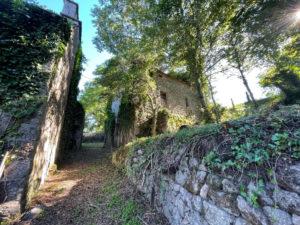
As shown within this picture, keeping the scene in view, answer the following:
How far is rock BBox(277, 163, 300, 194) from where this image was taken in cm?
88

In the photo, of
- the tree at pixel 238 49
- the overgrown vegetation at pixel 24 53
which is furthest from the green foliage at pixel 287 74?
the overgrown vegetation at pixel 24 53

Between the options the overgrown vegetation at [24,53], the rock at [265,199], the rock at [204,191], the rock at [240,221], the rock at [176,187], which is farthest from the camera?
the overgrown vegetation at [24,53]

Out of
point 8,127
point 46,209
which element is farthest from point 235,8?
point 46,209

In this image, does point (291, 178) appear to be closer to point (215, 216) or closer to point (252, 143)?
point (252, 143)

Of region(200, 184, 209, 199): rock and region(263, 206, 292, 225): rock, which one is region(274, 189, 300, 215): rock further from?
region(200, 184, 209, 199): rock

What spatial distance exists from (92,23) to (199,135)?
7.92 metres

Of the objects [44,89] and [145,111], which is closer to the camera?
[44,89]

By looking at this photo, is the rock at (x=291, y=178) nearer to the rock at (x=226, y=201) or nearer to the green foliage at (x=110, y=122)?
the rock at (x=226, y=201)

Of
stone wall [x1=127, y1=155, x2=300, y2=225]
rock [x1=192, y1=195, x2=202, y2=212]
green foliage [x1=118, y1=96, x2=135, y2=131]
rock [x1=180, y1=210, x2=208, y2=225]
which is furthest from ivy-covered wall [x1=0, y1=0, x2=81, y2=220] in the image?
green foliage [x1=118, y1=96, x2=135, y2=131]

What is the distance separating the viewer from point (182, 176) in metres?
1.95

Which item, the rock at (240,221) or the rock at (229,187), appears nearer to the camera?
the rock at (240,221)

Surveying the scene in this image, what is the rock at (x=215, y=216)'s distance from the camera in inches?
49.7

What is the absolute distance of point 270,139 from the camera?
1.11m

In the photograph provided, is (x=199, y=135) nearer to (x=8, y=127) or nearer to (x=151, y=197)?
(x=151, y=197)
